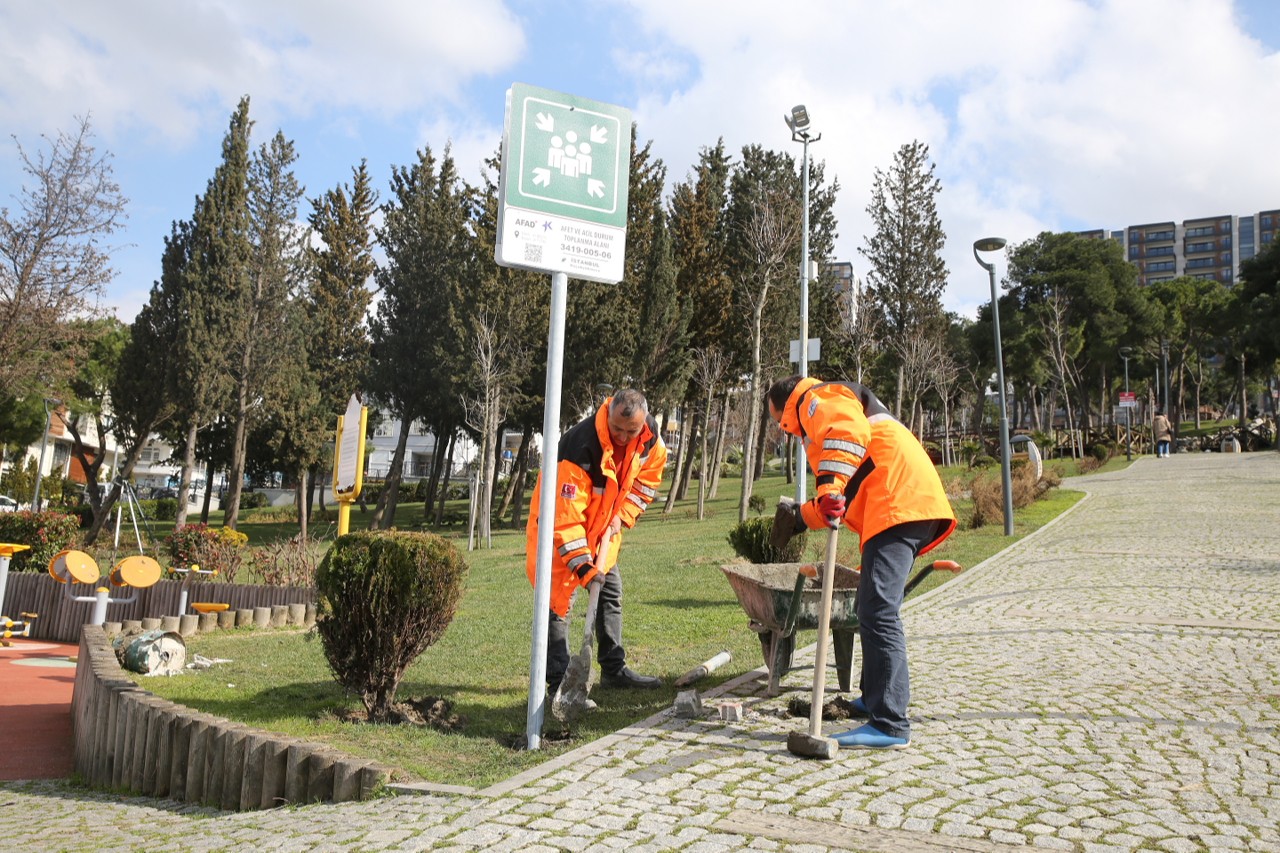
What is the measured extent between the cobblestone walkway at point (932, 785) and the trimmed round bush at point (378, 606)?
112 centimetres

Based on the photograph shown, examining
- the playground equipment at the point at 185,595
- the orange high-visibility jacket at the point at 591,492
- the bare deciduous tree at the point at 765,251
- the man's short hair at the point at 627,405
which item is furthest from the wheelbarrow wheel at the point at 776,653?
the bare deciduous tree at the point at 765,251

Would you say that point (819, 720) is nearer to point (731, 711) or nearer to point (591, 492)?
point (731, 711)

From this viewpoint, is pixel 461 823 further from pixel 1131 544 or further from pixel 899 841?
pixel 1131 544

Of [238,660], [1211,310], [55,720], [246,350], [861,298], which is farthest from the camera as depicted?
[1211,310]

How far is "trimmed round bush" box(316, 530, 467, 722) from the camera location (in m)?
5.47

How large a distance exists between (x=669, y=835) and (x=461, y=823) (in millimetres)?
790

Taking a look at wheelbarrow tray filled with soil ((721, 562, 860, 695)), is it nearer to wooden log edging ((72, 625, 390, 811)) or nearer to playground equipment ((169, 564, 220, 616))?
wooden log edging ((72, 625, 390, 811))

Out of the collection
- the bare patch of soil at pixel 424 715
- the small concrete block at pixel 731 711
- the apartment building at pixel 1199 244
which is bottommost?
the bare patch of soil at pixel 424 715

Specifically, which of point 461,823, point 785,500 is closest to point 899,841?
point 461,823

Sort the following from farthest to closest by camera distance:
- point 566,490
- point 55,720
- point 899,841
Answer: point 55,720 → point 566,490 → point 899,841

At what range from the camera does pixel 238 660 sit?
888 centimetres

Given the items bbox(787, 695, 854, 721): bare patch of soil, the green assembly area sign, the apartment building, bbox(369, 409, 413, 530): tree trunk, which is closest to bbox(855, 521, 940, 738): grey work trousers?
bbox(787, 695, 854, 721): bare patch of soil

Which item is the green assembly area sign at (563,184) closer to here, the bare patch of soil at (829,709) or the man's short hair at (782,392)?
the man's short hair at (782,392)

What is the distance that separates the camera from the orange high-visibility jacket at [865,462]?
14.9ft
